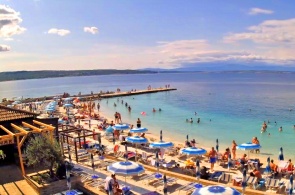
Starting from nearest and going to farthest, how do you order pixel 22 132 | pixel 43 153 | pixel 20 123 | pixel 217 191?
1. pixel 217 191
2. pixel 43 153
3. pixel 22 132
4. pixel 20 123

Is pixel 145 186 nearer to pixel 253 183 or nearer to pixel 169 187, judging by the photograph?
pixel 169 187

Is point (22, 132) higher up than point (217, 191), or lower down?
higher up

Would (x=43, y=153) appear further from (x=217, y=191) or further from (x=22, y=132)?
(x=217, y=191)

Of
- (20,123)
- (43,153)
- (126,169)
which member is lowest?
(126,169)

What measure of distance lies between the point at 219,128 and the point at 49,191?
2441cm

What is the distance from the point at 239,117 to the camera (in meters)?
41.0

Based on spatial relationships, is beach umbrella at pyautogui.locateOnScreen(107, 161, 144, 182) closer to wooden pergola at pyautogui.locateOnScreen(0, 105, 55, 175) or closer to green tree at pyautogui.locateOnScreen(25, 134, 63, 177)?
green tree at pyautogui.locateOnScreen(25, 134, 63, 177)

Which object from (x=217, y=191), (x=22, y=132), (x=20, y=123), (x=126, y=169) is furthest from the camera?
(x=20, y=123)

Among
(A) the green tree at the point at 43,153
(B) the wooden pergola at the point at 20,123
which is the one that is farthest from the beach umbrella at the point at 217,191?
(B) the wooden pergola at the point at 20,123

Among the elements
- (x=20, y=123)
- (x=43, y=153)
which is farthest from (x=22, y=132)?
(x=20, y=123)

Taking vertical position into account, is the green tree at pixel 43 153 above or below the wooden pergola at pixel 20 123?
below

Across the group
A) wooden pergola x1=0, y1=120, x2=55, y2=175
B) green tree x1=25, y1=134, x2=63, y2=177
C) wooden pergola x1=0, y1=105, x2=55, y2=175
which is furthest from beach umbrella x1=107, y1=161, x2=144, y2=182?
wooden pergola x1=0, y1=105, x2=55, y2=175

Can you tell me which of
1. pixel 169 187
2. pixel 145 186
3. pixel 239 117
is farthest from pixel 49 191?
pixel 239 117

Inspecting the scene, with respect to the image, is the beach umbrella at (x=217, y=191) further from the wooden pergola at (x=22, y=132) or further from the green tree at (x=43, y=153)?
the wooden pergola at (x=22, y=132)
